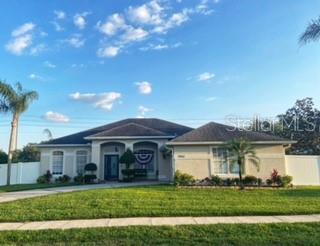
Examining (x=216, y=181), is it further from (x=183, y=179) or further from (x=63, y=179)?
(x=63, y=179)

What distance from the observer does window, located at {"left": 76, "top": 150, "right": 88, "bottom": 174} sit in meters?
28.6

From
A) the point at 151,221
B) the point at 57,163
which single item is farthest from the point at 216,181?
the point at 57,163

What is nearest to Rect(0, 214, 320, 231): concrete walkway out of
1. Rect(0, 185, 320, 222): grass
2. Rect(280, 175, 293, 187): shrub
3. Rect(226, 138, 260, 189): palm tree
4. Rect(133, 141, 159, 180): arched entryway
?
Rect(0, 185, 320, 222): grass

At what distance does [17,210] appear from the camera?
11336 millimetres

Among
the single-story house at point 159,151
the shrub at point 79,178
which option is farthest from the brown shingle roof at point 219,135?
the shrub at point 79,178

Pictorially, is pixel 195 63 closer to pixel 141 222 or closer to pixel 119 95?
pixel 119 95

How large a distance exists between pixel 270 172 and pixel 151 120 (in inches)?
556

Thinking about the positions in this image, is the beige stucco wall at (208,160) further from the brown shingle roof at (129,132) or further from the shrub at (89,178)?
the shrub at (89,178)

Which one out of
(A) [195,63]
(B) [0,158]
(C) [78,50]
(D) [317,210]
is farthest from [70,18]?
(B) [0,158]

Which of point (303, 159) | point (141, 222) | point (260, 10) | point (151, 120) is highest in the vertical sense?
point (260, 10)

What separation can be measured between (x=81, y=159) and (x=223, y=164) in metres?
12.8

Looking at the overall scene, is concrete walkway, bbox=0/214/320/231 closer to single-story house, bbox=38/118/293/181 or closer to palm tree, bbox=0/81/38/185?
single-story house, bbox=38/118/293/181

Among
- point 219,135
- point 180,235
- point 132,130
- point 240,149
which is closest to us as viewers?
point 180,235

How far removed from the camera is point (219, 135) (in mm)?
22703
